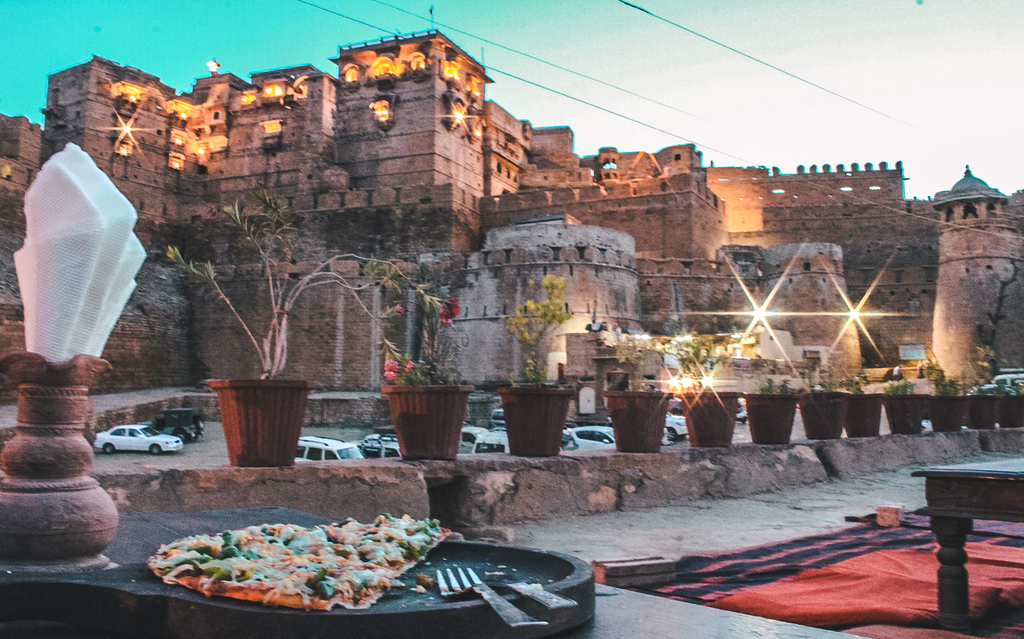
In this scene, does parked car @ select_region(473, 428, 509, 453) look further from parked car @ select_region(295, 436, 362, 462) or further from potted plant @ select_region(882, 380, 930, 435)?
potted plant @ select_region(882, 380, 930, 435)

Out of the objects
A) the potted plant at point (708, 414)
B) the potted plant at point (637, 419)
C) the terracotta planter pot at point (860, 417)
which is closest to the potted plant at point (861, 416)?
the terracotta planter pot at point (860, 417)

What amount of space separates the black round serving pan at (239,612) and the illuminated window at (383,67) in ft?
106

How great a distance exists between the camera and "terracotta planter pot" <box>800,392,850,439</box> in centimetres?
639

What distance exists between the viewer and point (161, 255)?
2777 centimetres

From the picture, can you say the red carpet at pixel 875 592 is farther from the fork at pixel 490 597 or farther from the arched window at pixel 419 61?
the arched window at pixel 419 61

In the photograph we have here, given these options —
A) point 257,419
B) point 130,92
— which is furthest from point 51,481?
point 130,92

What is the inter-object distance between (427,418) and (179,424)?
1382cm

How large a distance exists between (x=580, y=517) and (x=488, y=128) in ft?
100.0

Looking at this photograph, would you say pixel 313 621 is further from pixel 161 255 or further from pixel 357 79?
pixel 357 79

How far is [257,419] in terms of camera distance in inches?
138

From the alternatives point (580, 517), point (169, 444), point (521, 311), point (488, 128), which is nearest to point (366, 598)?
point (580, 517)

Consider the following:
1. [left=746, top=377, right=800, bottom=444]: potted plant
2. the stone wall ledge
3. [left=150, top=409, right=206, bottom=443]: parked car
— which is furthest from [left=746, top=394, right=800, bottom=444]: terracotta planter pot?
[left=150, top=409, right=206, bottom=443]: parked car

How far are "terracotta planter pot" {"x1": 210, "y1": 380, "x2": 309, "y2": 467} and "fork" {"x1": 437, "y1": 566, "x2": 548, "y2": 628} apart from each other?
2.04 meters

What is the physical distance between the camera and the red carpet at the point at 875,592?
7.12 feet
